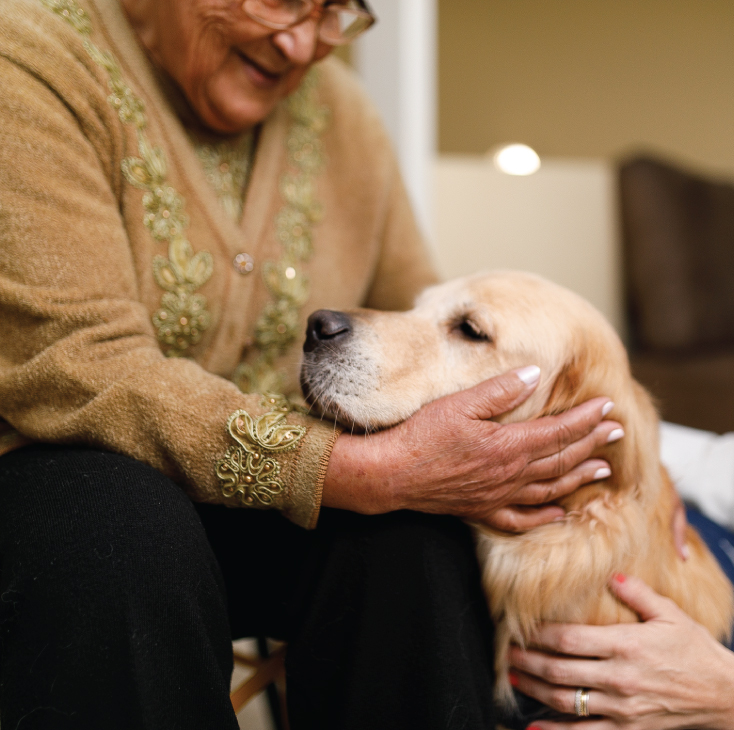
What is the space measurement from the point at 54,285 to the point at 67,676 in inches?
17.1

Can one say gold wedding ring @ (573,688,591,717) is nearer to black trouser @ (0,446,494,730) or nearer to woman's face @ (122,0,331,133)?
black trouser @ (0,446,494,730)

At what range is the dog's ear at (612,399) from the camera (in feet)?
2.86

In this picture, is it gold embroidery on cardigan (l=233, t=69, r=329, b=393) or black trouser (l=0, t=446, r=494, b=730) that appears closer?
black trouser (l=0, t=446, r=494, b=730)

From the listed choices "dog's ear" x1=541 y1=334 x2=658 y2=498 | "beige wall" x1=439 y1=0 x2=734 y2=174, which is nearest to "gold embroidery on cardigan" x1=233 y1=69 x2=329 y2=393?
"dog's ear" x1=541 y1=334 x2=658 y2=498

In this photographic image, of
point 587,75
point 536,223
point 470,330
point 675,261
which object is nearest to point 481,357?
point 470,330

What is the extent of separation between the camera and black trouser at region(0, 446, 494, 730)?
600 mm

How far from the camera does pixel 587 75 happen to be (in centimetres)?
296

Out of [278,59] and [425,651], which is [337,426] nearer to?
[425,651]

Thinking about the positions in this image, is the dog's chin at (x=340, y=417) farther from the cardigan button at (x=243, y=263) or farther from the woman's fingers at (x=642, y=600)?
the woman's fingers at (x=642, y=600)

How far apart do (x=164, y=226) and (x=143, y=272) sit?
0.26 feet

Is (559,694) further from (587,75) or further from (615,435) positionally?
(587,75)

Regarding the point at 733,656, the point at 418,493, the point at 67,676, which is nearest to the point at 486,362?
the point at 418,493

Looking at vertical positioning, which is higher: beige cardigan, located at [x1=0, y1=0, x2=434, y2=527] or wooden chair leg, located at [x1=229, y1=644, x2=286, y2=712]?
beige cardigan, located at [x1=0, y1=0, x2=434, y2=527]

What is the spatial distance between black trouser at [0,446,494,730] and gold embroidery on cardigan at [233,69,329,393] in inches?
11.6
